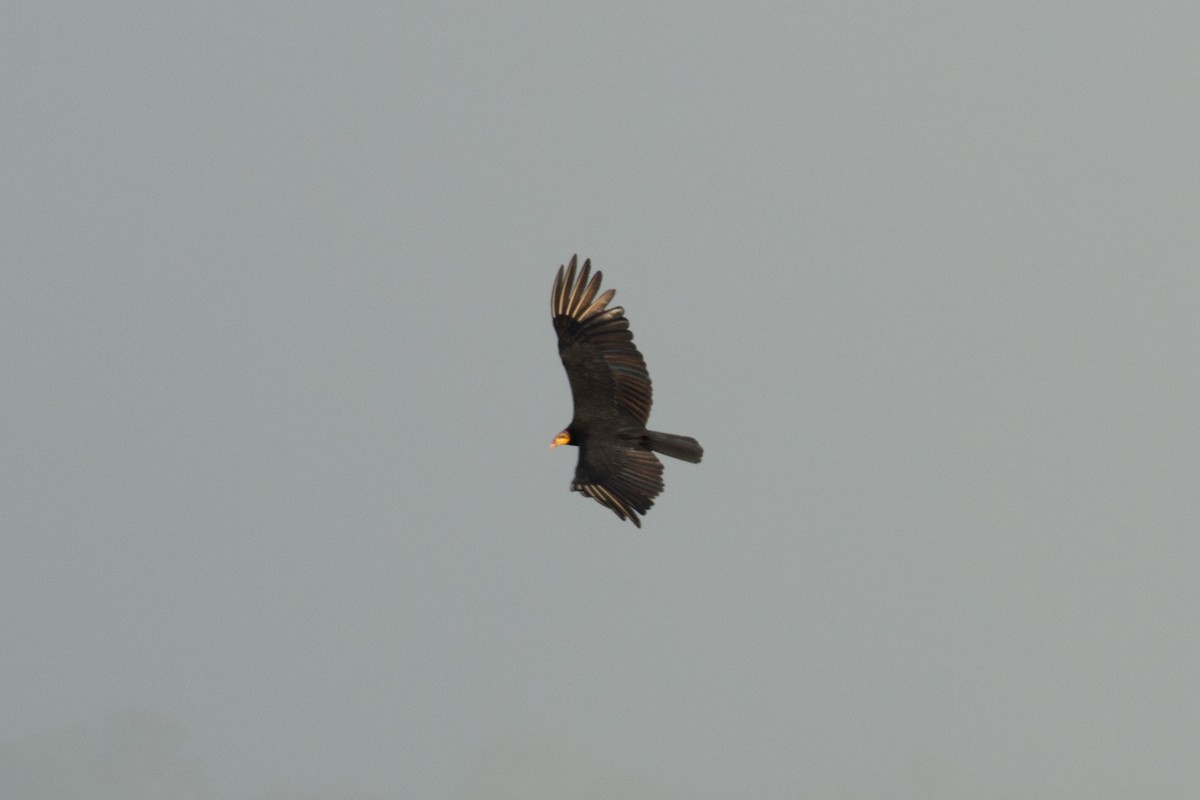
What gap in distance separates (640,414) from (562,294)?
224cm

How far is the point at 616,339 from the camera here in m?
22.8

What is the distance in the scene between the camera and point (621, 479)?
809 inches

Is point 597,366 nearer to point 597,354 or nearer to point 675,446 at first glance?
point 597,354

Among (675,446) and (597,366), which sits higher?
(597,366)

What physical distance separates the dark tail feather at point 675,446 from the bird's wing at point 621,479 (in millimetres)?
243

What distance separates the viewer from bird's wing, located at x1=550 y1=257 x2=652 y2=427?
22.7 metres

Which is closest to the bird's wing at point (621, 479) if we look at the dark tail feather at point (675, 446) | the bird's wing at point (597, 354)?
the dark tail feather at point (675, 446)

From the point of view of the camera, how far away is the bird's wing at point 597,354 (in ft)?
74.5

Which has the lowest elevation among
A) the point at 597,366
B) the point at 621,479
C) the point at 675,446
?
the point at 621,479

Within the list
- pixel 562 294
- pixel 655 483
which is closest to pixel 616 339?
pixel 562 294

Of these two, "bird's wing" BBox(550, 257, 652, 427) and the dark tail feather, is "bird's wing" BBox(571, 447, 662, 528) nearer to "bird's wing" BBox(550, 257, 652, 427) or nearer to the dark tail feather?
the dark tail feather

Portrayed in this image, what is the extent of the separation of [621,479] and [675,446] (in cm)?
127

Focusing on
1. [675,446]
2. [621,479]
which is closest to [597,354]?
[675,446]

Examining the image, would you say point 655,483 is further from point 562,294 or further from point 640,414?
point 562,294
